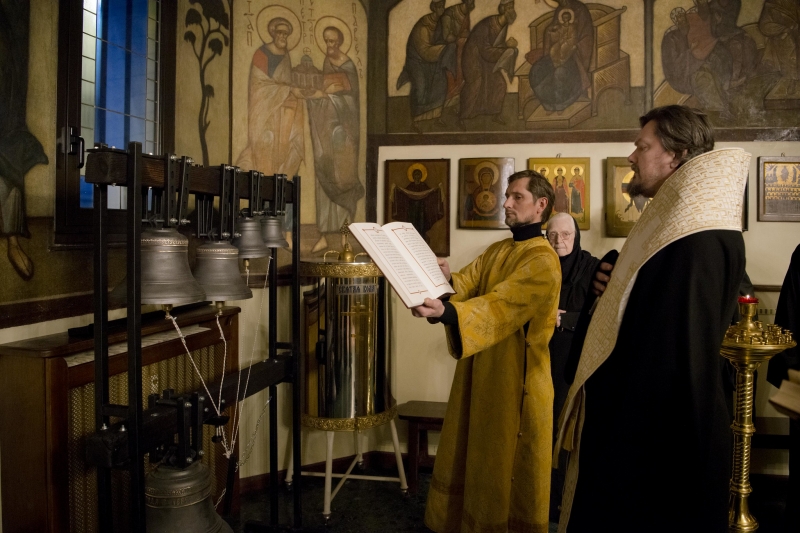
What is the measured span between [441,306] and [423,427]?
224 cm

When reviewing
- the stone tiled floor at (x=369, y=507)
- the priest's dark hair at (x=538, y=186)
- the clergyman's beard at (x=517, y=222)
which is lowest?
the stone tiled floor at (x=369, y=507)

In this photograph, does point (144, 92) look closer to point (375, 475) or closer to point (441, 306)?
point (441, 306)

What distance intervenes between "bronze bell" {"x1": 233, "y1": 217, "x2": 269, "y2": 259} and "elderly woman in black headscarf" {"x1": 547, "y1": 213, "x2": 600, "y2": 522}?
6.85 ft

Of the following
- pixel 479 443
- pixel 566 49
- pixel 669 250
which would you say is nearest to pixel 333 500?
pixel 479 443

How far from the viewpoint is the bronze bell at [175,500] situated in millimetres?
2572

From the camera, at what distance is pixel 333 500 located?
4695mm

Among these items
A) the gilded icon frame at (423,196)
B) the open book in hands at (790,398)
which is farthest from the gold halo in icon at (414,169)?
the open book in hands at (790,398)

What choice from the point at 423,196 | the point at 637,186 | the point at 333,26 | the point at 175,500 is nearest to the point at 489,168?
the point at 423,196

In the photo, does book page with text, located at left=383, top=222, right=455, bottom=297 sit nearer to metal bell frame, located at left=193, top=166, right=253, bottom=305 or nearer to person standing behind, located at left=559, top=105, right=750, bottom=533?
metal bell frame, located at left=193, top=166, right=253, bottom=305

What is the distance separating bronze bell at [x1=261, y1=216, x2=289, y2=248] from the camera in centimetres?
346

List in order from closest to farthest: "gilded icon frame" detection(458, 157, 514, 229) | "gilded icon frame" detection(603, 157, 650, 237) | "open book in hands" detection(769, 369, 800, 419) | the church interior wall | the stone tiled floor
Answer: "open book in hands" detection(769, 369, 800, 419) < the stone tiled floor < the church interior wall < "gilded icon frame" detection(603, 157, 650, 237) < "gilded icon frame" detection(458, 157, 514, 229)

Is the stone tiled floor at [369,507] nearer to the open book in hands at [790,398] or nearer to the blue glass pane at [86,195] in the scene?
the blue glass pane at [86,195]

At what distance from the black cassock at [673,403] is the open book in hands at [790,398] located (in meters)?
0.68

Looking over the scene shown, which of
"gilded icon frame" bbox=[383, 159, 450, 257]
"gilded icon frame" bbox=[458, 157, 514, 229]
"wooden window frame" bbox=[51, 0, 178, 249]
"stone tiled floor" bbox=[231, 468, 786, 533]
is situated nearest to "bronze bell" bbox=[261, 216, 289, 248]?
"wooden window frame" bbox=[51, 0, 178, 249]
